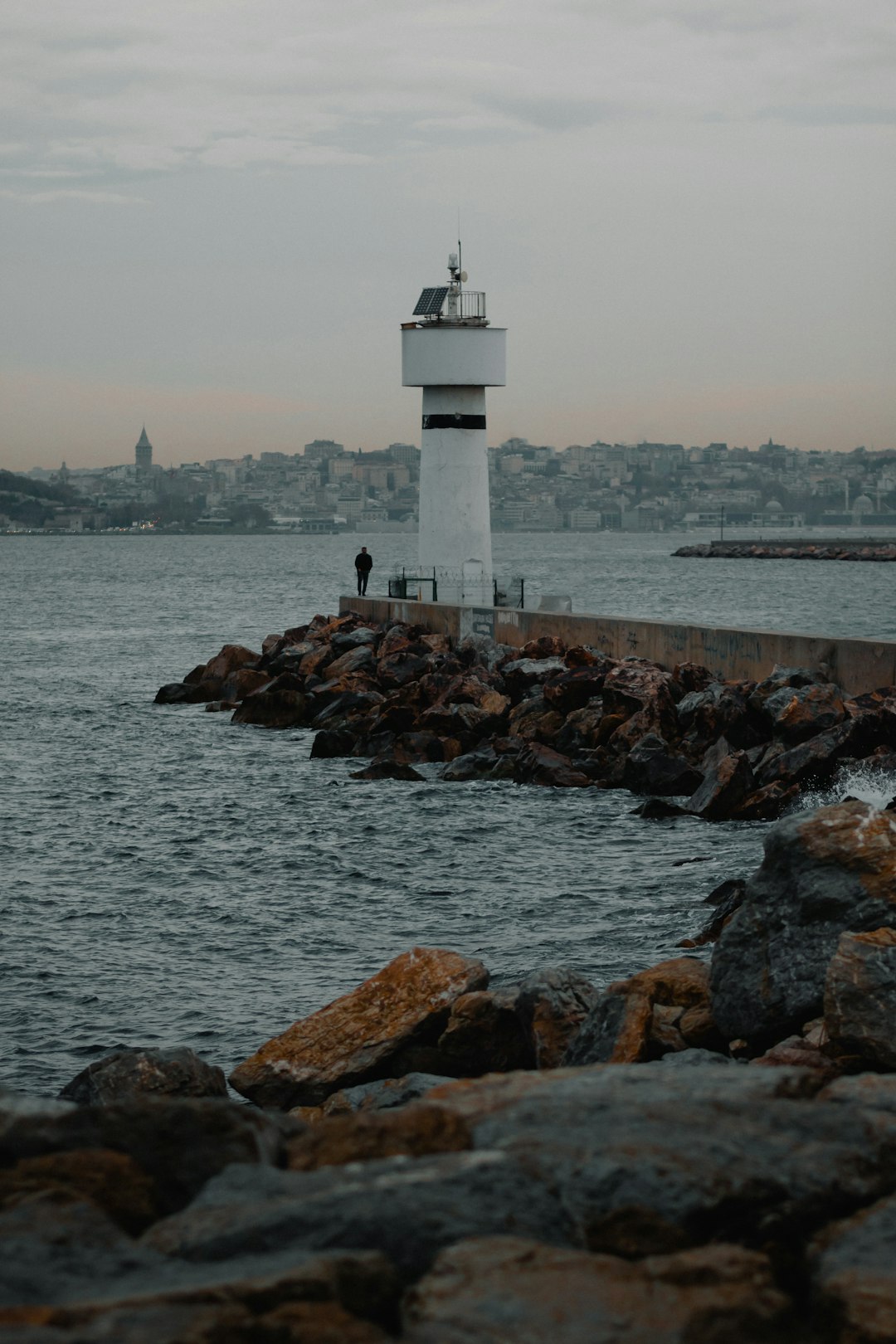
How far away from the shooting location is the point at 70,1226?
99.8 inches

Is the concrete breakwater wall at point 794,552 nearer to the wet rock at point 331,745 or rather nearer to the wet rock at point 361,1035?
the wet rock at point 331,745

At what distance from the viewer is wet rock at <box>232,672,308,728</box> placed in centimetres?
2053

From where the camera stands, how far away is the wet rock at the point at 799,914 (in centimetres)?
562

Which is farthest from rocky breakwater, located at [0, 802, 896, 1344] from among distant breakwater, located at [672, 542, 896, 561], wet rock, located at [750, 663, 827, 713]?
distant breakwater, located at [672, 542, 896, 561]

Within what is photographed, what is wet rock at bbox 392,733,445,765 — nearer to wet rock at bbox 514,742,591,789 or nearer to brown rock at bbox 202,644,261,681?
wet rock at bbox 514,742,591,789

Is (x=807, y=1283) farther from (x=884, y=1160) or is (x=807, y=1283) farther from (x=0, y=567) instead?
(x=0, y=567)

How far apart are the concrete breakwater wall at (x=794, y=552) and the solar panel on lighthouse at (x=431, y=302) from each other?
90.9 metres

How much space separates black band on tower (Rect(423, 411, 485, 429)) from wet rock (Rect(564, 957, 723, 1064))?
20.3 meters

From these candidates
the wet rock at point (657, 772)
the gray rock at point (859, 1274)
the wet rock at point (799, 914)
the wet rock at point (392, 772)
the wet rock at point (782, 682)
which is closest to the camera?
the gray rock at point (859, 1274)

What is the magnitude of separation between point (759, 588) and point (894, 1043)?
2693 inches

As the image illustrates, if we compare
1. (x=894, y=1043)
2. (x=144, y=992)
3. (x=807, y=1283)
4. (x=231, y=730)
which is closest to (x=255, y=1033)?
(x=144, y=992)

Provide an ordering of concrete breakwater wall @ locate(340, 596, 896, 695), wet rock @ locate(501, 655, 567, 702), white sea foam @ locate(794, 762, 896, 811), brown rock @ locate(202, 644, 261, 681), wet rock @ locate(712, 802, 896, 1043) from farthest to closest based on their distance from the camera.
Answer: brown rock @ locate(202, 644, 261, 681) → wet rock @ locate(501, 655, 567, 702) → concrete breakwater wall @ locate(340, 596, 896, 695) → white sea foam @ locate(794, 762, 896, 811) → wet rock @ locate(712, 802, 896, 1043)

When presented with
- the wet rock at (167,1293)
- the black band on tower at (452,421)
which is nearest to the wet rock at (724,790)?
the wet rock at (167,1293)

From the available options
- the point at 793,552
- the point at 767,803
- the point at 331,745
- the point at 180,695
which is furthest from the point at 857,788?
the point at 793,552
